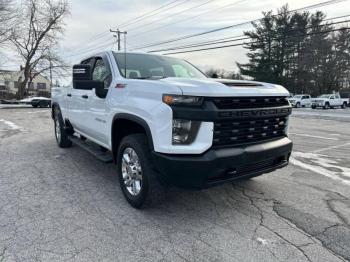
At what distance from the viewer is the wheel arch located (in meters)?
3.42

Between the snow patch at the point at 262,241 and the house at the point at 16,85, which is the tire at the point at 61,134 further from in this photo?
the house at the point at 16,85

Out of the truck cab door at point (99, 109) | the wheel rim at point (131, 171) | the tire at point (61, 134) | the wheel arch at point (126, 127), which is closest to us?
the wheel arch at point (126, 127)

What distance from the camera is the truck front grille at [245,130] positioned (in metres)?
3.26

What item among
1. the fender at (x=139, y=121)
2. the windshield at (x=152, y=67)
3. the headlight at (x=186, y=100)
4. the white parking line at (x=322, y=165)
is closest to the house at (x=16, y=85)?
the windshield at (x=152, y=67)

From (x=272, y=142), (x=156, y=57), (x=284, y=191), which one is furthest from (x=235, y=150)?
(x=156, y=57)

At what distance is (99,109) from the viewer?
15.3ft

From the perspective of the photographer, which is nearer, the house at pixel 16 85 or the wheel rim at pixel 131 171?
the wheel rim at pixel 131 171

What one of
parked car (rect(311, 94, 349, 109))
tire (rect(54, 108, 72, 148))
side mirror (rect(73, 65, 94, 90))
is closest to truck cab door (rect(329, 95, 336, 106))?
parked car (rect(311, 94, 349, 109))

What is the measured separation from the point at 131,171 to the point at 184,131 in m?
1.03

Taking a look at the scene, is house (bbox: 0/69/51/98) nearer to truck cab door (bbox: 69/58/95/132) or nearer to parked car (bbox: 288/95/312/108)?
parked car (bbox: 288/95/312/108)

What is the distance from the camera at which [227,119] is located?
3.24 m

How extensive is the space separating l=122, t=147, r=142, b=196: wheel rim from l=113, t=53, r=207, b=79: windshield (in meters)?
1.10

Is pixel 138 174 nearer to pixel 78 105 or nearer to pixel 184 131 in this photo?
pixel 184 131

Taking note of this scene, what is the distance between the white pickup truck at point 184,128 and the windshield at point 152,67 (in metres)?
0.03
